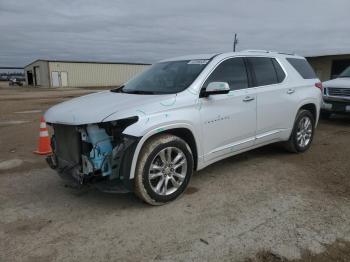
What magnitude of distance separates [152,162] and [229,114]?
4.57 ft

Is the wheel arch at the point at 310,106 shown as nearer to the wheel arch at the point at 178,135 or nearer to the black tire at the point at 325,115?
the wheel arch at the point at 178,135

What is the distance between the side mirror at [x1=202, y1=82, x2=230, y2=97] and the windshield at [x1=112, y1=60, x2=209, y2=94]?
0.25 meters

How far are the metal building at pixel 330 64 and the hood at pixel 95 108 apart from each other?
19.6 meters

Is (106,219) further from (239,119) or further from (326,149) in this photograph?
(326,149)

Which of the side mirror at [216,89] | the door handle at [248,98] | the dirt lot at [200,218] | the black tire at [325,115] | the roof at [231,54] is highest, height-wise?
the roof at [231,54]

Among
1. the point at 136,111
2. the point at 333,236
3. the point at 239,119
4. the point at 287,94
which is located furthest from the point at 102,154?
the point at 287,94

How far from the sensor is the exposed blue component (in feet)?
12.0

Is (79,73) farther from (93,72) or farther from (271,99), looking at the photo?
(271,99)

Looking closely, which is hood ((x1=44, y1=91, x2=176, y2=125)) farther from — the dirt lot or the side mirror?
the dirt lot

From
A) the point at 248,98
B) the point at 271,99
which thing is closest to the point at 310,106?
the point at 271,99

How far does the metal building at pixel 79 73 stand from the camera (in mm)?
49438

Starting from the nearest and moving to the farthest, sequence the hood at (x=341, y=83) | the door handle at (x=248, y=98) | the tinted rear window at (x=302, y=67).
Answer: the door handle at (x=248, y=98) < the tinted rear window at (x=302, y=67) < the hood at (x=341, y=83)

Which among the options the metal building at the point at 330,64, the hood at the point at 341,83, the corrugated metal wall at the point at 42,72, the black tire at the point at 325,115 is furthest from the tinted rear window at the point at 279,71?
the corrugated metal wall at the point at 42,72

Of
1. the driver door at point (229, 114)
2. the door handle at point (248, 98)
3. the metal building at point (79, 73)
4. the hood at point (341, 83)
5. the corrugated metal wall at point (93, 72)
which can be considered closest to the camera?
the driver door at point (229, 114)
